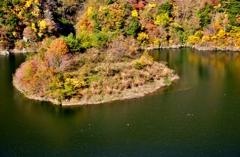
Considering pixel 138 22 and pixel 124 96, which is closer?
pixel 124 96

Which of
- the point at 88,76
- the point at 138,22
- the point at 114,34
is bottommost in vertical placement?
the point at 88,76

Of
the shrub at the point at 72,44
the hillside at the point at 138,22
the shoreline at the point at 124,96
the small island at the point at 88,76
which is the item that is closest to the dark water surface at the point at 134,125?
the shoreline at the point at 124,96

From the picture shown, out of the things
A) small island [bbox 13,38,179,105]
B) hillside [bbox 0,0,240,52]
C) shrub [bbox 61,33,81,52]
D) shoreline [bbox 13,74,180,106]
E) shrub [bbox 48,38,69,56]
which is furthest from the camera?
hillside [bbox 0,0,240,52]

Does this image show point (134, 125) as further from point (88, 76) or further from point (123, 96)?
point (88, 76)

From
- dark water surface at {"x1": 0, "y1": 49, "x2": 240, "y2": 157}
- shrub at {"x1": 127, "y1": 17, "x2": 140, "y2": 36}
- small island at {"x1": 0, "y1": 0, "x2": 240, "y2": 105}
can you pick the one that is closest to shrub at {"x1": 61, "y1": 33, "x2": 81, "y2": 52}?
small island at {"x1": 0, "y1": 0, "x2": 240, "y2": 105}

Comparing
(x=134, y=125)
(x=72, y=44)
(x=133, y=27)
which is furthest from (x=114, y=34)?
(x=134, y=125)

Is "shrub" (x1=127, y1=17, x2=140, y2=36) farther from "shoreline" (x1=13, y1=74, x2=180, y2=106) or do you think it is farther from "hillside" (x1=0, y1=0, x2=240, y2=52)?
"shoreline" (x1=13, y1=74, x2=180, y2=106)
